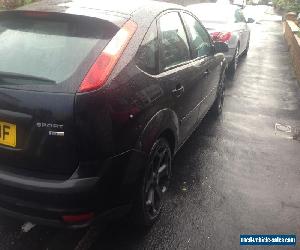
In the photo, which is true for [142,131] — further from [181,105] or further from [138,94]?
[181,105]

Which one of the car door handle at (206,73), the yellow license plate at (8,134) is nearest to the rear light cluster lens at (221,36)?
the car door handle at (206,73)

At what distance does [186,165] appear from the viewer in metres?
4.47

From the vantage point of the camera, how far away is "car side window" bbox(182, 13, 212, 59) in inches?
162

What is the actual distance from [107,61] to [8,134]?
0.80 metres

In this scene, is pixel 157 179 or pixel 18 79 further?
pixel 157 179

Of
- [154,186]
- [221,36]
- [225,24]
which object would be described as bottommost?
[154,186]

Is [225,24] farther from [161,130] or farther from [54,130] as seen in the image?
[54,130]

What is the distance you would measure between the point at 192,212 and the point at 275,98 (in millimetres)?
4953

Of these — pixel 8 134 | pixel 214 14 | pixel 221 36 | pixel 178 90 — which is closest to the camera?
pixel 8 134

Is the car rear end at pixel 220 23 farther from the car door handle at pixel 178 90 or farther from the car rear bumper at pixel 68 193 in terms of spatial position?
the car rear bumper at pixel 68 193

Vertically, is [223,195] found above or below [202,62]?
below

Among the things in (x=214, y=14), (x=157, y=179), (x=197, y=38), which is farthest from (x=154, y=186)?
(x=214, y=14)

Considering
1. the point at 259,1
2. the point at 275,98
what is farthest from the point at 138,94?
the point at 259,1

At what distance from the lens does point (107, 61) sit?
2.48m
